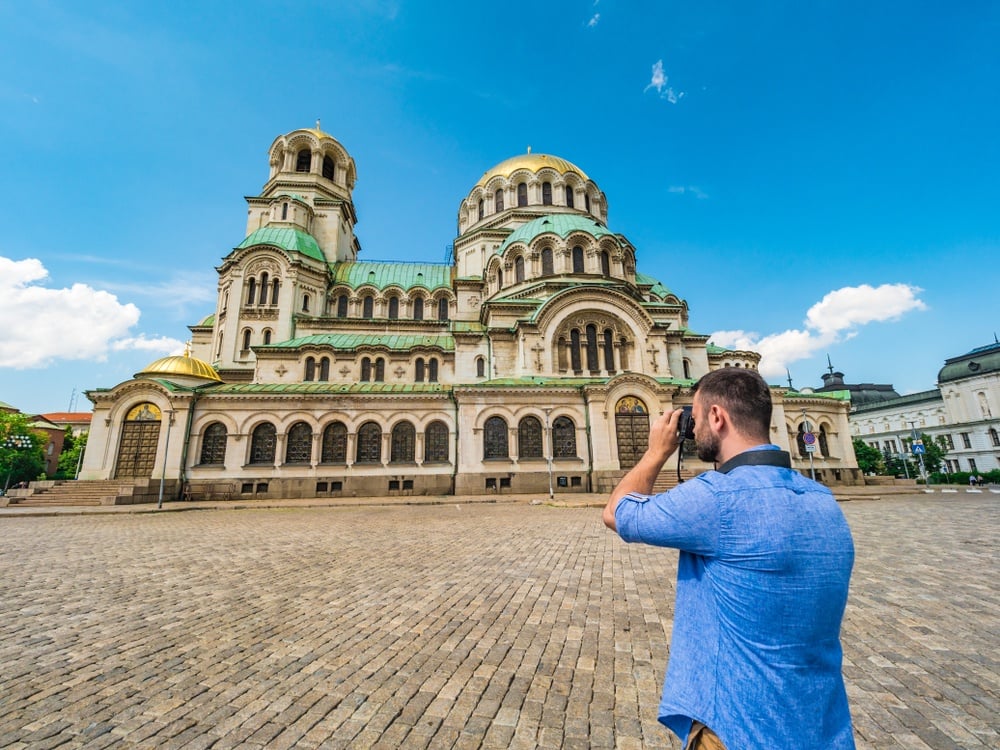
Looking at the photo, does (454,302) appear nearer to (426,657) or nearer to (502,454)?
(502,454)

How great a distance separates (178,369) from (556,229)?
2633cm

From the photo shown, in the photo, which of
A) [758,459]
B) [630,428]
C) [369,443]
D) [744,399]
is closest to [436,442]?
[369,443]

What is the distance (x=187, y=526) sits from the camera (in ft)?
45.9

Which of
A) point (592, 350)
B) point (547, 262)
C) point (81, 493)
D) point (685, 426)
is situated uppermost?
point (547, 262)

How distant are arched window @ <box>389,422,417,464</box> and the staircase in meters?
12.1

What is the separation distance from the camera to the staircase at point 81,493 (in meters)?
20.9

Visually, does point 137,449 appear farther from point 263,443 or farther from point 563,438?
point 563,438

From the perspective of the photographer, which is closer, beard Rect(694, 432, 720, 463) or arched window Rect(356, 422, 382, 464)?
beard Rect(694, 432, 720, 463)

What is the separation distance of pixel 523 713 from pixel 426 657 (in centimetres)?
139

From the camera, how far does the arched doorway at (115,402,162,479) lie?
2355 cm

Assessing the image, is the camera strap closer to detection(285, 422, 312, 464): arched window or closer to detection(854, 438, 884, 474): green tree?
detection(285, 422, 312, 464): arched window

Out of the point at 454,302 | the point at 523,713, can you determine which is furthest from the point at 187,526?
the point at 454,302

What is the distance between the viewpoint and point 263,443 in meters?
24.7

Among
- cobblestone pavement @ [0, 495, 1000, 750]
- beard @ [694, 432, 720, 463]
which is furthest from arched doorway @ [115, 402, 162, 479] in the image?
beard @ [694, 432, 720, 463]
